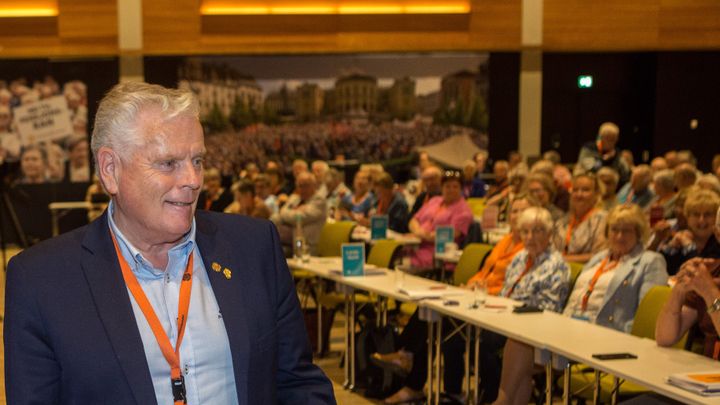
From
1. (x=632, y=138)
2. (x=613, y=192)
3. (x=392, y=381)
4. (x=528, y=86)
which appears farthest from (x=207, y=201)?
(x=632, y=138)

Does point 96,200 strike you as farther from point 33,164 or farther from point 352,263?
point 352,263

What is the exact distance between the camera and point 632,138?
56.0 feet

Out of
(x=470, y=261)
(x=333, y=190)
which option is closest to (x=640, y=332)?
(x=470, y=261)

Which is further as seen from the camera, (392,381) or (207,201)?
(207,201)

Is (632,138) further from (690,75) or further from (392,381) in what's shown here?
(392,381)

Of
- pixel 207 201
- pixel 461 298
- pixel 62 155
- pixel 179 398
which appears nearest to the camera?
pixel 179 398

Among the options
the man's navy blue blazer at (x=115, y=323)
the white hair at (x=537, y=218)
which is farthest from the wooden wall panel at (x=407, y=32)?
the man's navy blue blazer at (x=115, y=323)

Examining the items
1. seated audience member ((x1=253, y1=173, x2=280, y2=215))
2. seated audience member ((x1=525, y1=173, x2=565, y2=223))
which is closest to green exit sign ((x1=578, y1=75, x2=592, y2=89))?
seated audience member ((x1=253, y1=173, x2=280, y2=215))

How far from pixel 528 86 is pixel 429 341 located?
10792mm

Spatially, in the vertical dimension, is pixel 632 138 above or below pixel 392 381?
above

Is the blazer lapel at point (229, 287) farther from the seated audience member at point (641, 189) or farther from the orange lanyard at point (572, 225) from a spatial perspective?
the seated audience member at point (641, 189)

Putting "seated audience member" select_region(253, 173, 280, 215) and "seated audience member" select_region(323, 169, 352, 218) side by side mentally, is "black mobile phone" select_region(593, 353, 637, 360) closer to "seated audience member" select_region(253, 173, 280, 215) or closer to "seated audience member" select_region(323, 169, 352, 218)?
"seated audience member" select_region(253, 173, 280, 215)

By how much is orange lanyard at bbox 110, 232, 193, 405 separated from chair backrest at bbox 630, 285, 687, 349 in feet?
12.1

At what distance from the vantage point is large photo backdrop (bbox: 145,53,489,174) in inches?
639
